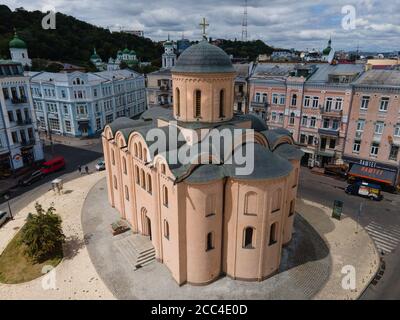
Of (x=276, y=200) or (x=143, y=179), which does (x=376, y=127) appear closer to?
(x=276, y=200)

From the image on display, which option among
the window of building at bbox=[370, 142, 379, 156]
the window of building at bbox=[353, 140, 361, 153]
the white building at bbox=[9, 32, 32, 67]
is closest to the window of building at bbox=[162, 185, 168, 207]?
the window of building at bbox=[353, 140, 361, 153]

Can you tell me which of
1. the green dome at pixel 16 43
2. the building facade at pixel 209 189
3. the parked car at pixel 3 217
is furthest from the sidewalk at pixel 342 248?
the green dome at pixel 16 43

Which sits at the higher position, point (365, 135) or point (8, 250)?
point (365, 135)

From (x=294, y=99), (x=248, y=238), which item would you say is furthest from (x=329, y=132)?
(x=248, y=238)

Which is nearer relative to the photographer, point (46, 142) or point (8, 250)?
point (8, 250)

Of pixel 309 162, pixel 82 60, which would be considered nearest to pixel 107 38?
pixel 82 60

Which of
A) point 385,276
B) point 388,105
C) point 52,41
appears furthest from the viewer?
point 52,41

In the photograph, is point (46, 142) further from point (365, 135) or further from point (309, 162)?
point (365, 135)

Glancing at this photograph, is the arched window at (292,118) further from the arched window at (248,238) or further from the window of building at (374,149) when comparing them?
the arched window at (248,238)
